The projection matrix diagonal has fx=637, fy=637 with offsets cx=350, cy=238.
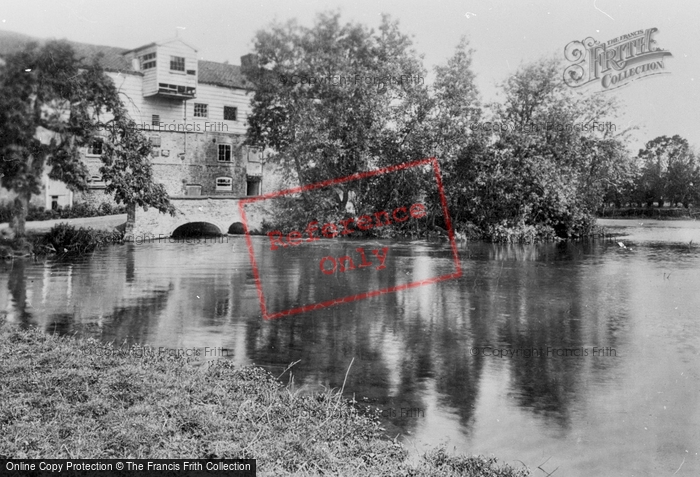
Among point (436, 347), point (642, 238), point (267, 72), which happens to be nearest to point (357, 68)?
point (267, 72)

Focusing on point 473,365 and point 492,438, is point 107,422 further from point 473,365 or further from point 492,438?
point 473,365

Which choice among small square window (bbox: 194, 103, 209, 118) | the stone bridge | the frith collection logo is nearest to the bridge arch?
the stone bridge

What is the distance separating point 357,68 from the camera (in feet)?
107

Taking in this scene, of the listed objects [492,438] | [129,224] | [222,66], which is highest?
[222,66]

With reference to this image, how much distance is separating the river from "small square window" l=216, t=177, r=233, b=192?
9.14 m

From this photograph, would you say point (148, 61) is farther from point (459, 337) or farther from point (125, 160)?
point (459, 337)

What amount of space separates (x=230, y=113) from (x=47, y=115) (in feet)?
32.2

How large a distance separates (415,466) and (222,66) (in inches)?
1041

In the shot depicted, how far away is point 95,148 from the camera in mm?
24328

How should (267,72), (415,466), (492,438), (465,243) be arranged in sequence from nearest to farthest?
(415,466), (492,438), (267,72), (465,243)

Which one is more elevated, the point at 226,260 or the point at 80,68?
the point at 80,68

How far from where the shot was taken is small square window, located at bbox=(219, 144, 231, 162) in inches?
1145

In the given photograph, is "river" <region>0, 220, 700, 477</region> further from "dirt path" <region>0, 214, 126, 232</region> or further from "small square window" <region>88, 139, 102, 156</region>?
"small square window" <region>88, 139, 102, 156</region>

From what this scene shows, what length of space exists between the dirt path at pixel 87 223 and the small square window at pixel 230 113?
21.4 ft
